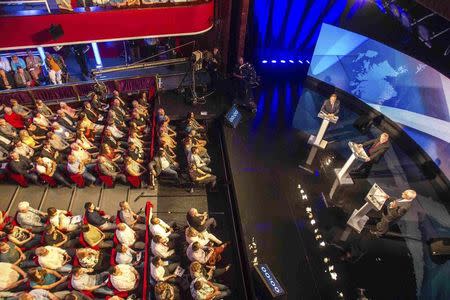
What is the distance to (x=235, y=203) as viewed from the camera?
22.3 feet

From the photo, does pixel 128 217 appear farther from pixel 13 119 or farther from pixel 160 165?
pixel 13 119

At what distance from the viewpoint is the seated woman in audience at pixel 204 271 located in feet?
16.5

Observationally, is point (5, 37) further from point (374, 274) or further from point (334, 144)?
point (374, 274)

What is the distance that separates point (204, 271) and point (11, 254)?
3.12 metres

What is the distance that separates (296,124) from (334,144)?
111 cm

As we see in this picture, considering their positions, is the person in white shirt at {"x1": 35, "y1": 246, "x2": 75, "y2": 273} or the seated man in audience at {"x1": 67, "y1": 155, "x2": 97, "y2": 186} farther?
the seated man in audience at {"x1": 67, "y1": 155, "x2": 97, "y2": 186}

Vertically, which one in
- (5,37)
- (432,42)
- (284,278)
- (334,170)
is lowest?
(284,278)

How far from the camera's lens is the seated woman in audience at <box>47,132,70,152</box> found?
23.3 feet

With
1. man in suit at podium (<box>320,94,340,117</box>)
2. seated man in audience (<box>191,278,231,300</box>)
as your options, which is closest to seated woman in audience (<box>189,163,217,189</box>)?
seated man in audience (<box>191,278,231,300</box>)

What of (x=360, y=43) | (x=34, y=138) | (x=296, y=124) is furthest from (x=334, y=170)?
(x=34, y=138)

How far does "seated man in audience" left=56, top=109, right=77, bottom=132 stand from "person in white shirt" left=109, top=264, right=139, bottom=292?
410 centimetres

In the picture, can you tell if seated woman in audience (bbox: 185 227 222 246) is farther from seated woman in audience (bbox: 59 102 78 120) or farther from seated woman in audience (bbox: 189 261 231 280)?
seated woman in audience (bbox: 59 102 78 120)

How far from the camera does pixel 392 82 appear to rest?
8867mm

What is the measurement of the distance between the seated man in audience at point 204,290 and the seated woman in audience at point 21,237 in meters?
3.04
